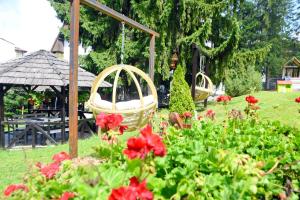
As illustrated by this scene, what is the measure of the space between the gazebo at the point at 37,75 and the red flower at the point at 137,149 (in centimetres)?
865

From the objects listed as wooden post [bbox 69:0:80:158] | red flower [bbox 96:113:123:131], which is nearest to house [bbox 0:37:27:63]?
wooden post [bbox 69:0:80:158]

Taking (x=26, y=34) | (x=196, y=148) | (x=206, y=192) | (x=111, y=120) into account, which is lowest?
(x=206, y=192)

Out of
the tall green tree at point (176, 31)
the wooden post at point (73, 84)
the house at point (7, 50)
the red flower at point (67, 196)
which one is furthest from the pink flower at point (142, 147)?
the house at point (7, 50)

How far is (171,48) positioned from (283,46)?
112 feet

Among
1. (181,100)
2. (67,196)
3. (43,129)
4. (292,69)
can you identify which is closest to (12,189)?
(67,196)

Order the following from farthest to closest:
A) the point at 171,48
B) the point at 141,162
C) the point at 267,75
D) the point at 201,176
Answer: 1. the point at 267,75
2. the point at 171,48
3. the point at 201,176
4. the point at 141,162

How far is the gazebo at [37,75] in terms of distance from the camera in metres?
9.30

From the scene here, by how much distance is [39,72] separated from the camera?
9.91 m

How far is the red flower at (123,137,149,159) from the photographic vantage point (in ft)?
4.04

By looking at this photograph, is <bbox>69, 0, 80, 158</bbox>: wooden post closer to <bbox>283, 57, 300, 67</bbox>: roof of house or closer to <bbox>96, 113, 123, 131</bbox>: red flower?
<bbox>96, 113, 123, 131</bbox>: red flower

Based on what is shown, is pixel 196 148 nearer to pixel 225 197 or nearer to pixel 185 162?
pixel 185 162

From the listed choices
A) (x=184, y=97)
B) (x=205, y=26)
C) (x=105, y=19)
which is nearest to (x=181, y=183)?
(x=184, y=97)

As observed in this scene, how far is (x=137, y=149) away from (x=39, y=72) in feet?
30.9

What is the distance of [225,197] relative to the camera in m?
1.44
